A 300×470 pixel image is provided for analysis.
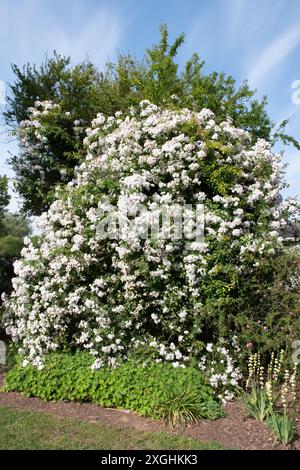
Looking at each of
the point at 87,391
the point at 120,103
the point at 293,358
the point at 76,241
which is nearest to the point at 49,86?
the point at 120,103

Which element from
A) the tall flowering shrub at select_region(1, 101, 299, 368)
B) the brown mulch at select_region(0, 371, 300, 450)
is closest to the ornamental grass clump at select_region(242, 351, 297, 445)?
the brown mulch at select_region(0, 371, 300, 450)

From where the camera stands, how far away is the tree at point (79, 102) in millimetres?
8852

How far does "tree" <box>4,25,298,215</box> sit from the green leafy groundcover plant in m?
3.67

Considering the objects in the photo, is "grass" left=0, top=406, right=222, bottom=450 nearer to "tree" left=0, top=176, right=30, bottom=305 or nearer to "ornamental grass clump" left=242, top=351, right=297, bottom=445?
"ornamental grass clump" left=242, top=351, right=297, bottom=445

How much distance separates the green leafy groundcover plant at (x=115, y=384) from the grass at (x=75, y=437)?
0.50 m

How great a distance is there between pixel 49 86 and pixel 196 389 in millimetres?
7682

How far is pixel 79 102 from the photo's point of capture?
31.6ft

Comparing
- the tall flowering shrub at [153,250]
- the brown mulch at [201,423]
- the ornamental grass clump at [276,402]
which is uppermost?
the tall flowering shrub at [153,250]

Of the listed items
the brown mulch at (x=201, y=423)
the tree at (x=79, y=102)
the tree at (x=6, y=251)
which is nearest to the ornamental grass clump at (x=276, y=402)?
the brown mulch at (x=201, y=423)

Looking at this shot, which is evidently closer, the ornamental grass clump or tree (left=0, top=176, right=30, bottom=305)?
the ornamental grass clump

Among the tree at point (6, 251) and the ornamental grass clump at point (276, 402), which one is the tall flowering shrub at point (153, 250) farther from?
the tree at point (6, 251)

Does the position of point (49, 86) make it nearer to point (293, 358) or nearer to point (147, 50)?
point (147, 50)

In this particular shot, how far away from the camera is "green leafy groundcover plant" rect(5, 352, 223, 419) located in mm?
4895

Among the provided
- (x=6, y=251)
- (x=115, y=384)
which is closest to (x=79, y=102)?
(x=6, y=251)
